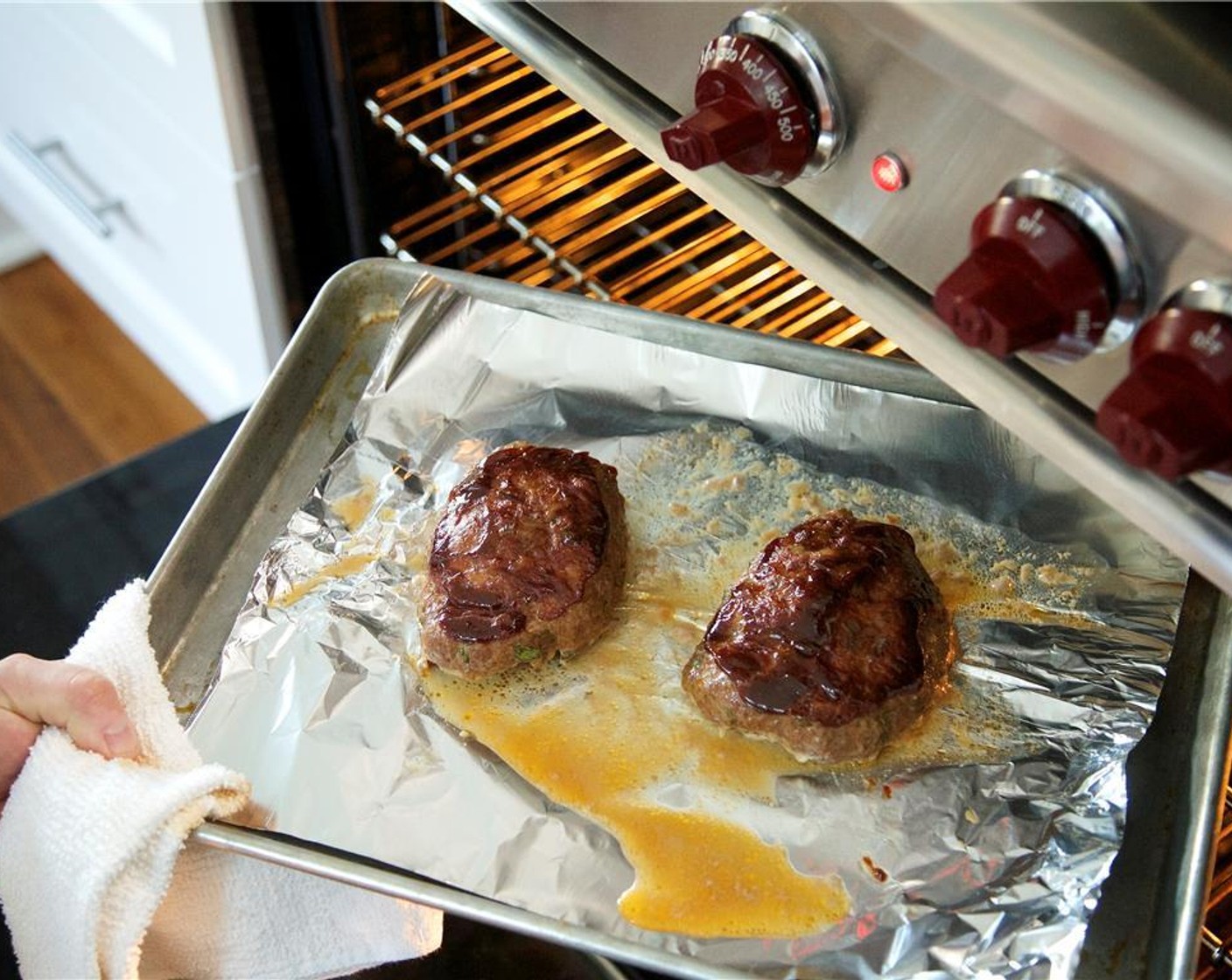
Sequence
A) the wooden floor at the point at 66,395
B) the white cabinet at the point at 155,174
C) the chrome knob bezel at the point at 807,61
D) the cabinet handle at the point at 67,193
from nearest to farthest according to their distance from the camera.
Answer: the chrome knob bezel at the point at 807,61, the white cabinet at the point at 155,174, the cabinet handle at the point at 67,193, the wooden floor at the point at 66,395

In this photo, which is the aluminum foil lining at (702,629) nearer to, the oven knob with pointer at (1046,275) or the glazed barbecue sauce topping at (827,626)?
the glazed barbecue sauce topping at (827,626)

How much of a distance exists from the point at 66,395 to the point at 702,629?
2377mm

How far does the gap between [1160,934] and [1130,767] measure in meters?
0.16

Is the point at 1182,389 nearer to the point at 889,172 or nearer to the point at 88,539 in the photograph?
the point at 889,172

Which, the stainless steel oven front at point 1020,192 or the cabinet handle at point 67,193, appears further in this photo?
the cabinet handle at point 67,193

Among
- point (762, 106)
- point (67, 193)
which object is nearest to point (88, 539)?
point (67, 193)

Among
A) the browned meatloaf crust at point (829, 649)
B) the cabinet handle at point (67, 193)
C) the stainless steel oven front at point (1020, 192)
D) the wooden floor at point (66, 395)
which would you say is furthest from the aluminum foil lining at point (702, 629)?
the wooden floor at point (66, 395)

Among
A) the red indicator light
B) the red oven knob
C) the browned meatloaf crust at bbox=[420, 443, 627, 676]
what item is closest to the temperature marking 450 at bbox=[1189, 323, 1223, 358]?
the red oven knob

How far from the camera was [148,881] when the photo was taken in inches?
43.9

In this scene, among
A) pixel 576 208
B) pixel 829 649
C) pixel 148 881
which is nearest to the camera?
pixel 148 881

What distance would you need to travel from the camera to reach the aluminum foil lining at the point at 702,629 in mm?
1112

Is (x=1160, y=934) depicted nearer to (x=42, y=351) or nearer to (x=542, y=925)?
(x=542, y=925)

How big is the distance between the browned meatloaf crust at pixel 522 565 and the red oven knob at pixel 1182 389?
685mm

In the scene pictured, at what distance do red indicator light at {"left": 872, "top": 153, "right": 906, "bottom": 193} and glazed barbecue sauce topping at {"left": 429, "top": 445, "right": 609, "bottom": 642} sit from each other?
573 mm
